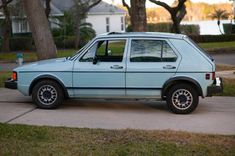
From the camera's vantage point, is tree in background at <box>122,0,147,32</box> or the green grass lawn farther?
tree in background at <box>122,0,147,32</box>

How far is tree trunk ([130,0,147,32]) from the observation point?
18.2 metres

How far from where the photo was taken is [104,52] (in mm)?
9625

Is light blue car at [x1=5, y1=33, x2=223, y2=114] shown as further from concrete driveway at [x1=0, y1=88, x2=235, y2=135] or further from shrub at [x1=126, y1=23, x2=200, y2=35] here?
shrub at [x1=126, y1=23, x2=200, y2=35]

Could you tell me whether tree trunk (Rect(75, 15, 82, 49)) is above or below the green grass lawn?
above

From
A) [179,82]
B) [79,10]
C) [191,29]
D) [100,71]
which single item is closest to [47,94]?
[100,71]

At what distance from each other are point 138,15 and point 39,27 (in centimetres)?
613

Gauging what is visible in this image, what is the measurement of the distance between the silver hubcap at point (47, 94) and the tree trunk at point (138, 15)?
30.7 feet

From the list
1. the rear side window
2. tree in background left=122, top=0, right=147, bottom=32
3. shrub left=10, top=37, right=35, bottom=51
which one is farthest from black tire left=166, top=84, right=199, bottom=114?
shrub left=10, top=37, right=35, bottom=51

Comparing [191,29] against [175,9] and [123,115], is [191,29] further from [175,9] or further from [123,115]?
[123,115]

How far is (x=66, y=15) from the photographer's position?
4203 cm

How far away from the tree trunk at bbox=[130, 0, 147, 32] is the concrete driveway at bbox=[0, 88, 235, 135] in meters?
8.12

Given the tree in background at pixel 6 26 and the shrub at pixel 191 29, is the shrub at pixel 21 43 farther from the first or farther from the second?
the shrub at pixel 191 29

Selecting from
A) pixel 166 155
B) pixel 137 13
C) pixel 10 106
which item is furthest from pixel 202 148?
pixel 137 13

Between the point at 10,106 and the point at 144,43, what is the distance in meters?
3.10
